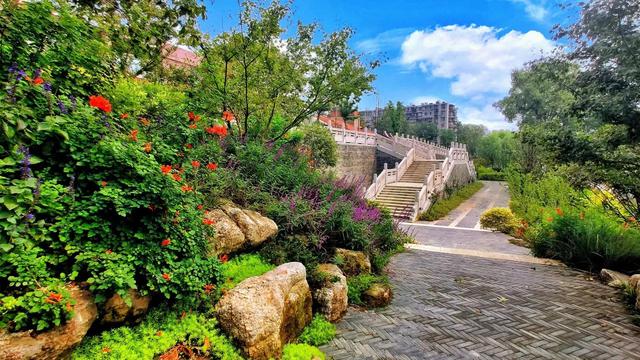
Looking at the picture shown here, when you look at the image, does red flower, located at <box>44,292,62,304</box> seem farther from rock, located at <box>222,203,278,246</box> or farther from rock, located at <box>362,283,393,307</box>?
rock, located at <box>362,283,393,307</box>

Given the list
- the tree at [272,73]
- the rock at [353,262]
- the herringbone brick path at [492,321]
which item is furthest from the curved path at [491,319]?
the tree at [272,73]

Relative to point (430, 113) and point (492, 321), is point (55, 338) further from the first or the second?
point (430, 113)

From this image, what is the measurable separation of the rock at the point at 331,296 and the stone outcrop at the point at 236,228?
97cm

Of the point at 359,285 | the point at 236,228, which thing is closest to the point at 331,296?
the point at 359,285

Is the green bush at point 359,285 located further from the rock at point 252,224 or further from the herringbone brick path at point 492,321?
the rock at point 252,224

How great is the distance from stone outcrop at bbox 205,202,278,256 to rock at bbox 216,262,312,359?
0.66 m

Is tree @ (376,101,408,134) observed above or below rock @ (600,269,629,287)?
above

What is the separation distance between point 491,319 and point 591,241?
14.4 feet

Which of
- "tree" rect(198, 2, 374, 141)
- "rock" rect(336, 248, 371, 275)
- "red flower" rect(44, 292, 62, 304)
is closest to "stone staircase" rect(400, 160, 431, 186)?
"tree" rect(198, 2, 374, 141)

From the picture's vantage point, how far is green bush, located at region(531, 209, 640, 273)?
666 cm

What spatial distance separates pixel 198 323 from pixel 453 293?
4343 mm

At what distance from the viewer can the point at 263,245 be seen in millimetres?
4652

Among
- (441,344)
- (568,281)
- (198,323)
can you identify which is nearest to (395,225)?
(568,281)

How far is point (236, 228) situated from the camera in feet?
13.8
